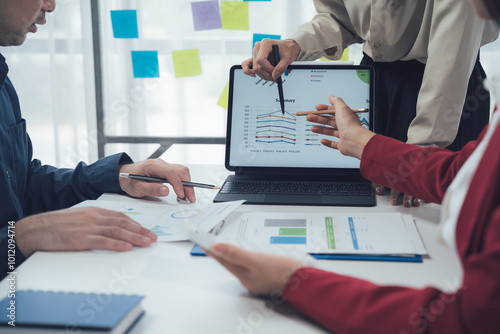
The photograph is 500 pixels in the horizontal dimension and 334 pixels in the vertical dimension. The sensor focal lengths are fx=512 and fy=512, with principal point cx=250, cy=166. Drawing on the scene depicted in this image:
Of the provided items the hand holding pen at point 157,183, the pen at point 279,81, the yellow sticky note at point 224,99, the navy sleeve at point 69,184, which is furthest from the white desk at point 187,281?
the yellow sticky note at point 224,99

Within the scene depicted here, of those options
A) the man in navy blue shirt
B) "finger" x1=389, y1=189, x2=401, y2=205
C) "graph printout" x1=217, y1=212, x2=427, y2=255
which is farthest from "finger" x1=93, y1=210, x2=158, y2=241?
"finger" x1=389, y1=189, x2=401, y2=205

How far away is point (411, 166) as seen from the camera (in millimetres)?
1004

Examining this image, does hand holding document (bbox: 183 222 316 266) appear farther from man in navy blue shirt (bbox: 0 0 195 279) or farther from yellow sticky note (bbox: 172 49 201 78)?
yellow sticky note (bbox: 172 49 201 78)

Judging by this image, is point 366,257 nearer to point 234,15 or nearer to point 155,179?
point 155,179

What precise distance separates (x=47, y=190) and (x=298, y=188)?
0.62 m

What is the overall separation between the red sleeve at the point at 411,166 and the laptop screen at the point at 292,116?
23 cm

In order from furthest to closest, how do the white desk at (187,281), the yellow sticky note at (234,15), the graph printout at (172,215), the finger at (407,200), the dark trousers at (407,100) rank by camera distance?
the yellow sticky note at (234,15) < the dark trousers at (407,100) < the finger at (407,200) < the graph printout at (172,215) < the white desk at (187,281)

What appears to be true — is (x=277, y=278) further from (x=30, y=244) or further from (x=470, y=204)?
(x=30, y=244)

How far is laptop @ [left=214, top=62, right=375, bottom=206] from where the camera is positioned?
4.14 feet

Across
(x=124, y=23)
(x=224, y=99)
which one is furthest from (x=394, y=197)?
(x=124, y=23)

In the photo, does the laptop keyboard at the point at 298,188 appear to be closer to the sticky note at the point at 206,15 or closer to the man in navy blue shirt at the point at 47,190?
the man in navy blue shirt at the point at 47,190

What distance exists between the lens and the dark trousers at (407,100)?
1.37 metres

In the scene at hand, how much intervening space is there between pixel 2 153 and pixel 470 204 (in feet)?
3.31

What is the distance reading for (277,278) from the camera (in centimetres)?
65
